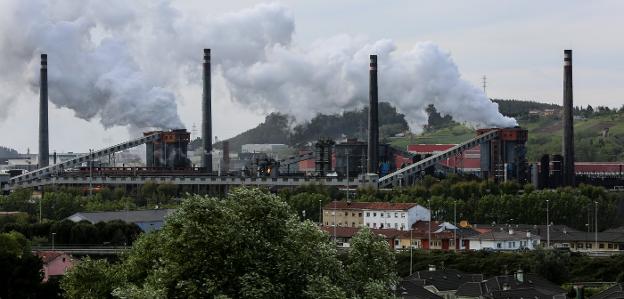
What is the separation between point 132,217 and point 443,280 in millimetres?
43895

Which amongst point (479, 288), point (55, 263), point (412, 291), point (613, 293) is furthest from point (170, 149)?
point (613, 293)

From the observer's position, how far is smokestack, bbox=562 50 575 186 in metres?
150

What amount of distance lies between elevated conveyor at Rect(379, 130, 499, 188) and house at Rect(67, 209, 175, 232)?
40158mm

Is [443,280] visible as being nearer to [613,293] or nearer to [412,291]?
[412,291]

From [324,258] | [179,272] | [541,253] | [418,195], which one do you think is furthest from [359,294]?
[418,195]

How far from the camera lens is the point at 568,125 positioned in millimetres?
150250

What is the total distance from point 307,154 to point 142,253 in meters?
135

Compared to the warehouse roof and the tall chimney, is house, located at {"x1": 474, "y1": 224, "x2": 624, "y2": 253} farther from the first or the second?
the tall chimney

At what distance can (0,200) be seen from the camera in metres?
141

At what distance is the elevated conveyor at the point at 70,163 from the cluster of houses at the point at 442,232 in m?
52.9

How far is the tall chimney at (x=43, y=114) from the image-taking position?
557 ft

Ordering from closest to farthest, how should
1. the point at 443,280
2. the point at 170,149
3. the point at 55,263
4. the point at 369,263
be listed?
1. the point at 369,263
2. the point at 443,280
3. the point at 55,263
4. the point at 170,149

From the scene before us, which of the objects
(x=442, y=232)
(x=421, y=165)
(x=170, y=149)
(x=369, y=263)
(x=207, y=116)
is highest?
(x=207, y=116)

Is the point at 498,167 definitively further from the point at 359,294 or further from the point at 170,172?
the point at 359,294
